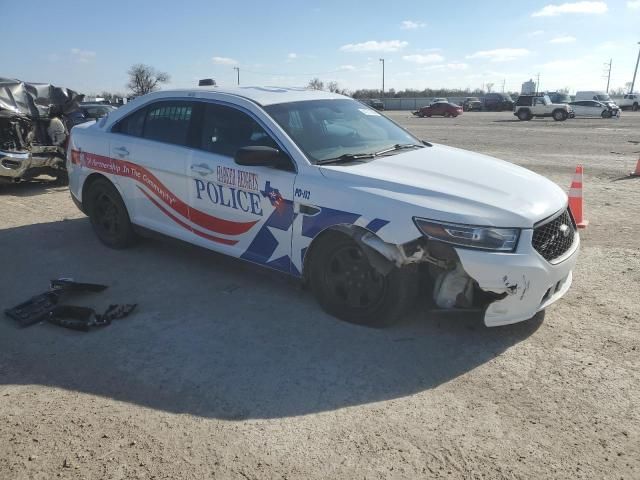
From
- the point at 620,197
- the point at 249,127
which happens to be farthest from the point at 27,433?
the point at 620,197

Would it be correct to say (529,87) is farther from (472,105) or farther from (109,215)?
(109,215)

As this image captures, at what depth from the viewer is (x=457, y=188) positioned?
3.66 meters

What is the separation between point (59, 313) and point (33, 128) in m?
6.94

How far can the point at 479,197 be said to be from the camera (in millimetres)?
3545

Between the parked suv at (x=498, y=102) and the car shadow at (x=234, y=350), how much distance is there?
54729 mm

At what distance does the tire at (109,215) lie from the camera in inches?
223

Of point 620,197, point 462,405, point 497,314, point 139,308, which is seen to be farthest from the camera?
point 620,197

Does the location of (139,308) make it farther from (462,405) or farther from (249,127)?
(462,405)

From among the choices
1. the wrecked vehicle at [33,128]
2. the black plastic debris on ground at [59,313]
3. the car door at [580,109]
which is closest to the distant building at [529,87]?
the car door at [580,109]

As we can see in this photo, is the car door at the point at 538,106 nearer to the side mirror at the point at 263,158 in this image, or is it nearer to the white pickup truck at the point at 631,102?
the white pickup truck at the point at 631,102

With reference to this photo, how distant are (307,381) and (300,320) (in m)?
0.86

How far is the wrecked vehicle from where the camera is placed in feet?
29.6

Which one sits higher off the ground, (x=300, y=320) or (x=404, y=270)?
(x=404, y=270)

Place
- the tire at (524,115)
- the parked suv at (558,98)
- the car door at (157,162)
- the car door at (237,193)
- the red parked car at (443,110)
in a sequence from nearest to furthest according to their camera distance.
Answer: the car door at (237,193) < the car door at (157,162) < the tire at (524,115) < the parked suv at (558,98) < the red parked car at (443,110)
